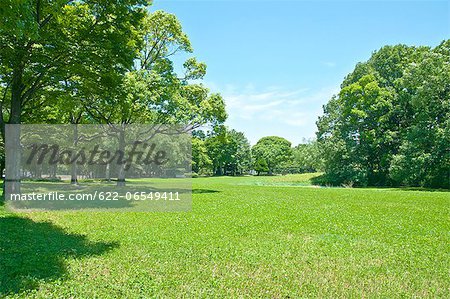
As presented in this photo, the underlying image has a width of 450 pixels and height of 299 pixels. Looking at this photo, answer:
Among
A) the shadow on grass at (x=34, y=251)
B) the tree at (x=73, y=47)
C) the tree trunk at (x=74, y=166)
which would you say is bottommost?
the shadow on grass at (x=34, y=251)

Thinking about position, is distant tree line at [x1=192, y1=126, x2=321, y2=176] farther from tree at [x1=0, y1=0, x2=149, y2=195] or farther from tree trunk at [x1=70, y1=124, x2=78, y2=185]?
tree at [x1=0, y1=0, x2=149, y2=195]

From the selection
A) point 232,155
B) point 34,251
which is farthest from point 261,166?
point 34,251

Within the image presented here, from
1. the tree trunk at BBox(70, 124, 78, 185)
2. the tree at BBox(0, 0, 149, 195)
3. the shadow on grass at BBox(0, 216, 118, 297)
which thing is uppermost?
the tree at BBox(0, 0, 149, 195)

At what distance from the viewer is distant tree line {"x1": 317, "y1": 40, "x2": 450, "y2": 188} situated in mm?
31484

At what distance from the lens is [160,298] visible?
461 centimetres

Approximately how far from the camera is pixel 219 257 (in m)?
6.66

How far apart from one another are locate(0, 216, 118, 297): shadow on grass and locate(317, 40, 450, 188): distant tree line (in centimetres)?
3174

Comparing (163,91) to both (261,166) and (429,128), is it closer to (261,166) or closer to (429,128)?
(429,128)

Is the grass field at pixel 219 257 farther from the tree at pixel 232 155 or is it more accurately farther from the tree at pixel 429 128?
the tree at pixel 232 155

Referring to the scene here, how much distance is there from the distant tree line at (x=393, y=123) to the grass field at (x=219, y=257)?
2401 centimetres

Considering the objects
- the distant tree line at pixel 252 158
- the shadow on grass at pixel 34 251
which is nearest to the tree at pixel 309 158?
the distant tree line at pixel 252 158

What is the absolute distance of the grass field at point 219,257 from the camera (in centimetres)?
498

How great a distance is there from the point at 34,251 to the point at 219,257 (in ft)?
12.5

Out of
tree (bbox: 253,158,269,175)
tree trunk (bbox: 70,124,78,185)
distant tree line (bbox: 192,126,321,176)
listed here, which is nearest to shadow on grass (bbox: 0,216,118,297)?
tree trunk (bbox: 70,124,78,185)
